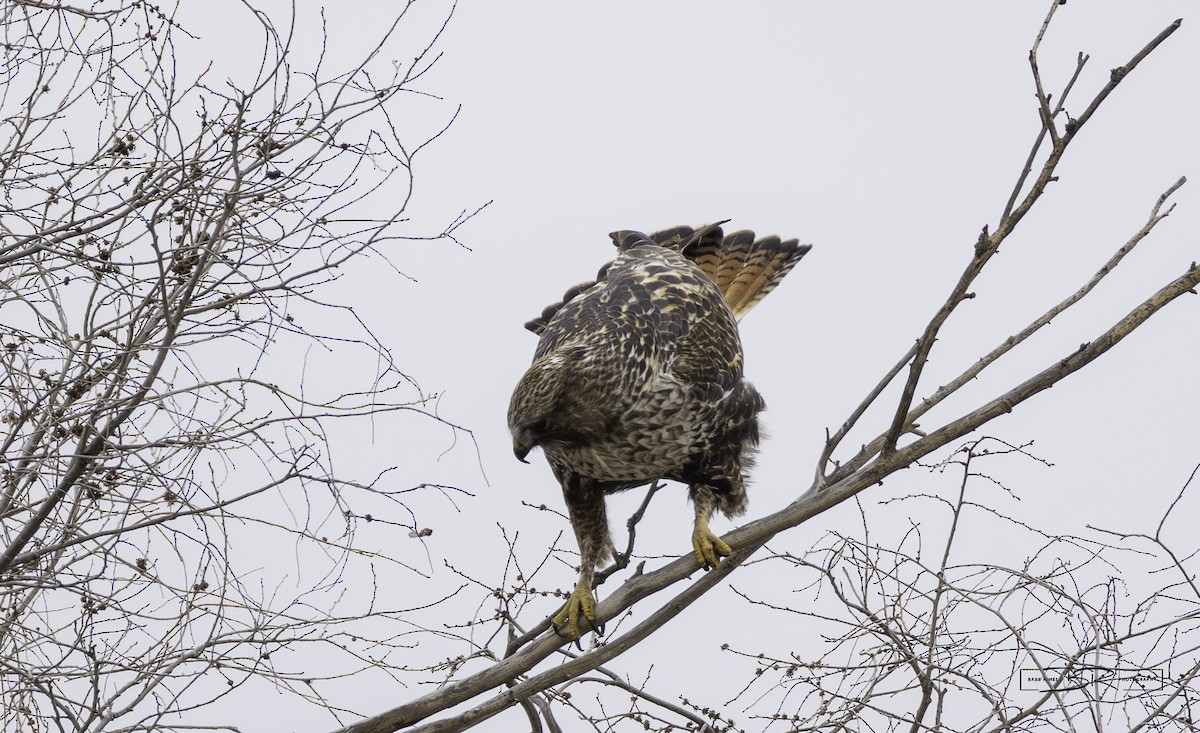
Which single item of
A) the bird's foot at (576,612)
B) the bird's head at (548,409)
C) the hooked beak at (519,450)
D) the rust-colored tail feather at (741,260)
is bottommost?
the bird's foot at (576,612)

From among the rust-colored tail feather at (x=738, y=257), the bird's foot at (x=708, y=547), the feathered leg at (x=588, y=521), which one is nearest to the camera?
the bird's foot at (x=708, y=547)

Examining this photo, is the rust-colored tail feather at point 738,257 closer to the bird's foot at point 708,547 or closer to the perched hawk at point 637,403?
the perched hawk at point 637,403

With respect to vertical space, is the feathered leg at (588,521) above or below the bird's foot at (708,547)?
above

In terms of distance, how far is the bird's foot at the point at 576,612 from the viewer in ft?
16.4

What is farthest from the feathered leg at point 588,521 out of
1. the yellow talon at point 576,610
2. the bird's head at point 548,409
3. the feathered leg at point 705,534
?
the bird's head at point 548,409

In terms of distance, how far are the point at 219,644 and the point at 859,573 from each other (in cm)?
223

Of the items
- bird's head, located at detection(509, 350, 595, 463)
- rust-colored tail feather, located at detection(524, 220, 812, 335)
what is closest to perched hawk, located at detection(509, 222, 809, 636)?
bird's head, located at detection(509, 350, 595, 463)

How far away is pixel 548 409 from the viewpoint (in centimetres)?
482

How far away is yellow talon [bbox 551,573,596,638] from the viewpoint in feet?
16.5

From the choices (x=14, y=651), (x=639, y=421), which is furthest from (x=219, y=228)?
(x=639, y=421)

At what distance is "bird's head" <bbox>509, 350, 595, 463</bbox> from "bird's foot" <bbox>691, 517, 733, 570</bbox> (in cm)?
59

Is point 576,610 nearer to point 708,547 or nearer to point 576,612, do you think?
point 576,612

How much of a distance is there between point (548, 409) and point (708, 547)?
806 mm

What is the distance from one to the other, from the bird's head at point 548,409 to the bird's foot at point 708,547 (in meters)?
0.59
